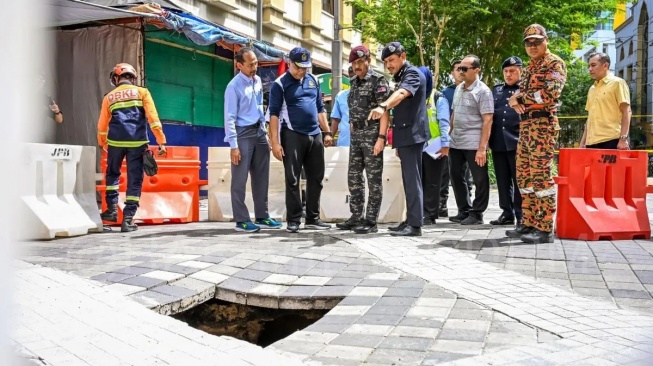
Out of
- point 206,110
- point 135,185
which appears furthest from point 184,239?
point 206,110

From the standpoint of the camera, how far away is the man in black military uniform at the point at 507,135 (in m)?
7.52

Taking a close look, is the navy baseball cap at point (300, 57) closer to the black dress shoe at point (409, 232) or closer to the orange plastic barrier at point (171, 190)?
→ the black dress shoe at point (409, 232)

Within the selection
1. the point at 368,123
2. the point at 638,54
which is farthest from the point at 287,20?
the point at 638,54

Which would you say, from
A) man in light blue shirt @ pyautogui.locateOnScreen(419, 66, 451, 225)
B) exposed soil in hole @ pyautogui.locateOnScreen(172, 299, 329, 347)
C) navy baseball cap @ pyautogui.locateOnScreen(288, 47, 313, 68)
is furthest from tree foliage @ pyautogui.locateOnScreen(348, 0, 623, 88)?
exposed soil in hole @ pyautogui.locateOnScreen(172, 299, 329, 347)

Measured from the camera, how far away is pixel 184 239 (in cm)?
655

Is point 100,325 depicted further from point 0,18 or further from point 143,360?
point 0,18

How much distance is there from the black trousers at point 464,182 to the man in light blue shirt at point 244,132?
2.36m

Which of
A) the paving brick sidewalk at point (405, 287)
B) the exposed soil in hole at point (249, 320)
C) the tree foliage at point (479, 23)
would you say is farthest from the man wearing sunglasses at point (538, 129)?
the tree foliage at point (479, 23)

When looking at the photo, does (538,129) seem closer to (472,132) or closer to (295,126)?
(472,132)

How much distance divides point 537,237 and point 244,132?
3284 mm

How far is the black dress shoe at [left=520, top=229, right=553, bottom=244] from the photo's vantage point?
627cm

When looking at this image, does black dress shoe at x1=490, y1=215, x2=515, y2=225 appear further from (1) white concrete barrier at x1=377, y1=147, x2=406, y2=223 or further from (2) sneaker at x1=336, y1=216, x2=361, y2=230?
(2) sneaker at x1=336, y1=216, x2=361, y2=230

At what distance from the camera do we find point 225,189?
8.73 m

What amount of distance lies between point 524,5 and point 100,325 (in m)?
18.4
